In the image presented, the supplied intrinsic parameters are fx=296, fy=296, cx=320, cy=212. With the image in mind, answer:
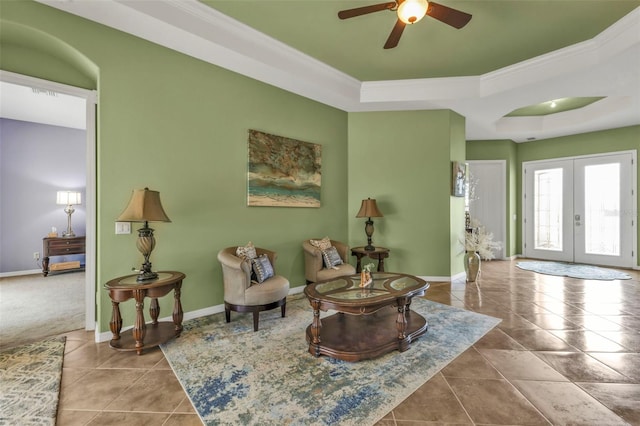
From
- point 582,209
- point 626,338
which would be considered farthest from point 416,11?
point 582,209

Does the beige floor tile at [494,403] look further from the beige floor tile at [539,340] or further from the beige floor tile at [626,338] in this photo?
the beige floor tile at [626,338]

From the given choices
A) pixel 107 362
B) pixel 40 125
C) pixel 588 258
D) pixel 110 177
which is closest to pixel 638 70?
pixel 588 258

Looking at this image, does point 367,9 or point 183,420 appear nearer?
point 183,420

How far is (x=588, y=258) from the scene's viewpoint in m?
6.52

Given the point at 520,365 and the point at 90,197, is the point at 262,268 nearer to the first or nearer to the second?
the point at 90,197

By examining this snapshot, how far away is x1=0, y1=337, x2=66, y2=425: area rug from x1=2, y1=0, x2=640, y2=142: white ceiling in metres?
3.09

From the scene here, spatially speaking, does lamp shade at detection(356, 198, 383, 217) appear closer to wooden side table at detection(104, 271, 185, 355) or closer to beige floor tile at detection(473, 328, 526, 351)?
beige floor tile at detection(473, 328, 526, 351)

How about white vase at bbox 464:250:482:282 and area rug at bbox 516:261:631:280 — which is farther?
area rug at bbox 516:261:631:280

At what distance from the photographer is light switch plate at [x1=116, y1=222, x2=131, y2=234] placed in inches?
117

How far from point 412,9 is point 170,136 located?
8.84 ft

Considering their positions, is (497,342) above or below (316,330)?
below

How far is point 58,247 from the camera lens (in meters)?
5.60

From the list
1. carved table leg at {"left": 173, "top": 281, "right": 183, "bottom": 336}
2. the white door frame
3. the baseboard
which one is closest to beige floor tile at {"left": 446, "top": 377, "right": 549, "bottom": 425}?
carved table leg at {"left": 173, "top": 281, "right": 183, "bottom": 336}

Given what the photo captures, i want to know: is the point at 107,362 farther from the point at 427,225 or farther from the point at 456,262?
the point at 456,262
